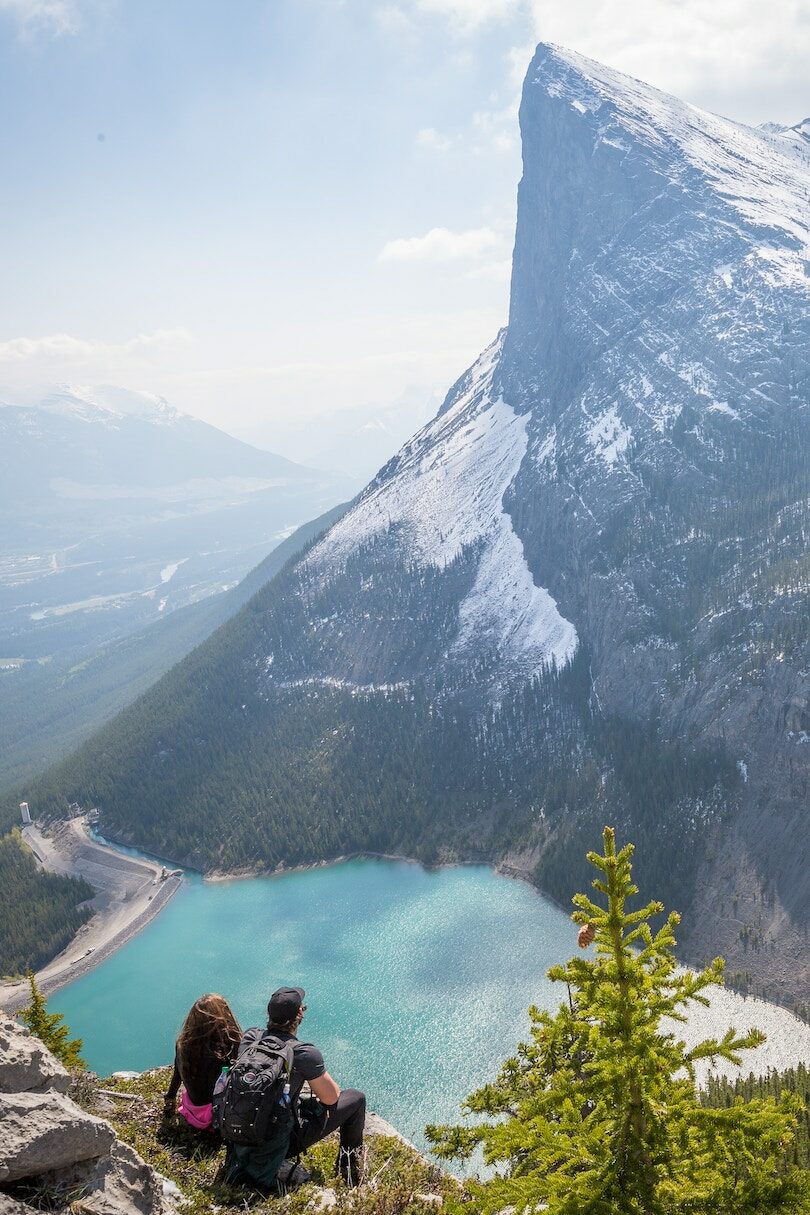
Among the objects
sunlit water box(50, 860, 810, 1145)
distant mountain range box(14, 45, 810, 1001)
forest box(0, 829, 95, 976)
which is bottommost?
forest box(0, 829, 95, 976)

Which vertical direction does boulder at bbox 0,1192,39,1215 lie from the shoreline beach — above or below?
above

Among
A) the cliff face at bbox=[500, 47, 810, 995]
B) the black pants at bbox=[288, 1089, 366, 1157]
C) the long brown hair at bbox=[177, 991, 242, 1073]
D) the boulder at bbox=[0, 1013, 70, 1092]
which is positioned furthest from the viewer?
the cliff face at bbox=[500, 47, 810, 995]

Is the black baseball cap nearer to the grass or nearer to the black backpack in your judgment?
the black backpack

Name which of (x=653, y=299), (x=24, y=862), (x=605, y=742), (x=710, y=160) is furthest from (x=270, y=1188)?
(x=710, y=160)

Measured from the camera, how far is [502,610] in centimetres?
17050

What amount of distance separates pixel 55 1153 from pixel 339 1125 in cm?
530

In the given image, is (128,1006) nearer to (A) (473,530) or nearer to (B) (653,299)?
(A) (473,530)

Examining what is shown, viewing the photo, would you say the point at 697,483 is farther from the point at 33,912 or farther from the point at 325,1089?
the point at 325,1089

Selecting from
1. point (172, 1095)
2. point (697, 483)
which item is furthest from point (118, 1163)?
point (697, 483)

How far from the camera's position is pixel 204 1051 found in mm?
13844

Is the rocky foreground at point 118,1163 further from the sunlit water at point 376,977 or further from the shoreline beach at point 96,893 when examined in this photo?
the shoreline beach at point 96,893

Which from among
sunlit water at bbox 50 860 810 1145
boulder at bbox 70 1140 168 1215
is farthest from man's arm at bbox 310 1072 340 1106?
sunlit water at bbox 50 860 810 1145

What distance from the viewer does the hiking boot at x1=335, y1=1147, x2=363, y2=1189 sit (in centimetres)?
1358

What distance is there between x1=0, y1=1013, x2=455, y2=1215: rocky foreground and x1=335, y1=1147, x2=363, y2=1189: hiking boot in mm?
192
